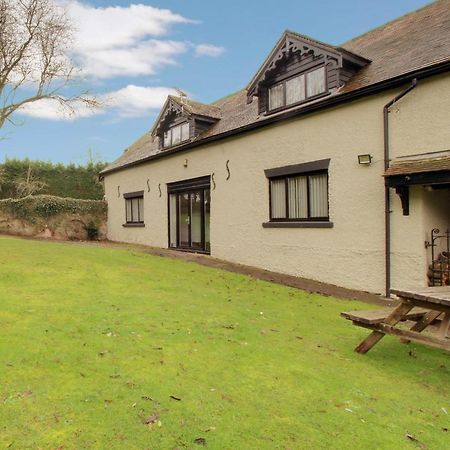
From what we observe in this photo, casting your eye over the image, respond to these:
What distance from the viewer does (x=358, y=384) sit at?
14.1 feet

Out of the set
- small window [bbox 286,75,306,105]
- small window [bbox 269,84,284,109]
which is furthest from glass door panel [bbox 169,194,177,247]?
small window [bbox 286,75,306,105]

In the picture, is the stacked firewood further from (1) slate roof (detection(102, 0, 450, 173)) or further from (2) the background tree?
(2) the background tree

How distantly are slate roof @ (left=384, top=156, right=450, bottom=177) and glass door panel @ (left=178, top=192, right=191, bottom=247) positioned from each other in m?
9.73

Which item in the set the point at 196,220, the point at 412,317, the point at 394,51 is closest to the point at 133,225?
the point at 196,220

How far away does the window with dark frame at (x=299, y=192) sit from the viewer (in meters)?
11.2

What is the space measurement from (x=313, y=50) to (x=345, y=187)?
415cm

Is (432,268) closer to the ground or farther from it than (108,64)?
closer to the ground

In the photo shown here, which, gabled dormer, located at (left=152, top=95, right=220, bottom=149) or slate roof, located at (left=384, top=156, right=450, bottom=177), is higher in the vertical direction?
gabled dormer, located at (left=152, top=95, right=220, bottom=149)

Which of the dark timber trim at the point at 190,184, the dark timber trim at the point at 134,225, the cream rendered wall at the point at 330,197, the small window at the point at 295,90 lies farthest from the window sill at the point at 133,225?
the small window at the point at 295,90

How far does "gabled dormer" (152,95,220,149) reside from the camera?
16.8 metres

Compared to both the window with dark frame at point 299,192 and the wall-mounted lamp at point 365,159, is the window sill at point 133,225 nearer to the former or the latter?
the window with dark frame at point 299,192

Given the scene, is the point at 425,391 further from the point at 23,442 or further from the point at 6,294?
the point at 6,294

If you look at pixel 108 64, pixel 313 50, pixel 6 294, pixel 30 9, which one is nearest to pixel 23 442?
pixel 6 294

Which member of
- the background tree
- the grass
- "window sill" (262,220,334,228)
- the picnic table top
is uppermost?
the background tree
